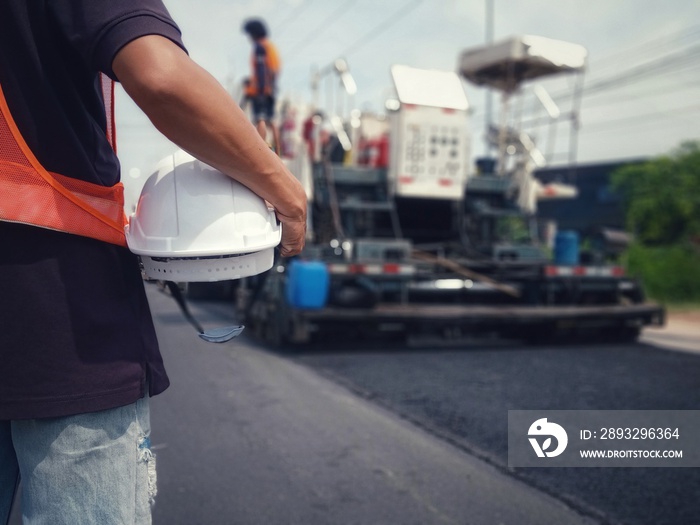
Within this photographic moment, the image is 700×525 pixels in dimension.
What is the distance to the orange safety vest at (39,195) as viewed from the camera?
3.98 ft

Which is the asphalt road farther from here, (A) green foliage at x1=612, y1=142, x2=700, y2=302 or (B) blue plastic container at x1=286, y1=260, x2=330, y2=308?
(A) green foliage at x1=612, y1=142, x2=700, y2=302

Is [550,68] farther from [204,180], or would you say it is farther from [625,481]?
[204,180]

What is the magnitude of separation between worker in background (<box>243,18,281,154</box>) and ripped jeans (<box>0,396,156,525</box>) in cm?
837

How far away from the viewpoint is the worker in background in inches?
373

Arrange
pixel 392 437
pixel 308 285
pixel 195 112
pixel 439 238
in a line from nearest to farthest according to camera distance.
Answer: pixel 195 112 < pixel 392 437 < pixel 308 285 < pixel 439 238

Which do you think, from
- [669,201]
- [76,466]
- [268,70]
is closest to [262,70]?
[268,70]

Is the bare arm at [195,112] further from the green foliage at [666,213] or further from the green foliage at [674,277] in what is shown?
the green foliage at [666,213]

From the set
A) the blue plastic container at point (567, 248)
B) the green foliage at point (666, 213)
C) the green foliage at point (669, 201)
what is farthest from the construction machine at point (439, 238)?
the green foliage at point (669, 201)

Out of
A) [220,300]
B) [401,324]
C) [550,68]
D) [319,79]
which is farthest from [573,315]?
[220,300]

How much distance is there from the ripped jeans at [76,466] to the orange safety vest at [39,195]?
1.08 feet

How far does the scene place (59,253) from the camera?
125 cm

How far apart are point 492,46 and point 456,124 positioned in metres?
1.56

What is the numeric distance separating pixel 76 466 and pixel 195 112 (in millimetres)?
637

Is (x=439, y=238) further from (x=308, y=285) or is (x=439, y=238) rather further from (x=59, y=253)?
(x=59, y=253)
